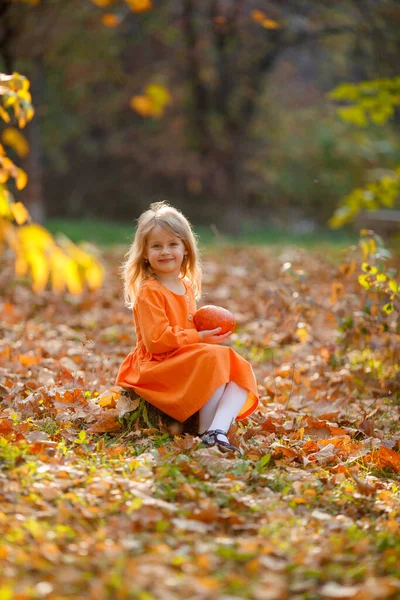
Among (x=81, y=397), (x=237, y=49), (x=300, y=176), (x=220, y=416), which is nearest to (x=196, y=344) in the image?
(x=220, y=416)

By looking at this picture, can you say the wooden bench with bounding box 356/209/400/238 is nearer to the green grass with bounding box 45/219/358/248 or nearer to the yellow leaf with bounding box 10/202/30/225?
the green grass with bounding box 45/219/358/248

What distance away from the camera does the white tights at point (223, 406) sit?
4035 mm

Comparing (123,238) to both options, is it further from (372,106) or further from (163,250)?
(163,250)

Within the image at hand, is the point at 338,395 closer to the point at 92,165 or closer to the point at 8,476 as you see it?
the point at 8,476

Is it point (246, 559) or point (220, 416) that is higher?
point (246, 559)

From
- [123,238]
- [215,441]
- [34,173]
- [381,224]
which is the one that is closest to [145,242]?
[215,441]

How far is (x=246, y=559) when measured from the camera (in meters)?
2.65

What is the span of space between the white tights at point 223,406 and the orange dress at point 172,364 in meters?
0.05

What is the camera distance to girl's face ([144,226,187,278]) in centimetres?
426

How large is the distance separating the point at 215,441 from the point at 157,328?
2.24ft

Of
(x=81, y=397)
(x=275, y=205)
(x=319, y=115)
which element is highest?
(x=81, y=397)

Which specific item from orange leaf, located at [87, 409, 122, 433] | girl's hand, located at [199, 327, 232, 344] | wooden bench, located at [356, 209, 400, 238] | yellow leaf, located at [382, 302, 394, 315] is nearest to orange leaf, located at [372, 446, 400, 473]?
girl's hand, located at [199, 327, 232, 344]

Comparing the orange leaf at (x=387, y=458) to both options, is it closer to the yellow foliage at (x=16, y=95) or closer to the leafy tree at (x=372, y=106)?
the yellow foliage at (x=16, y=95)

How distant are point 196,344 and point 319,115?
80.5ft
